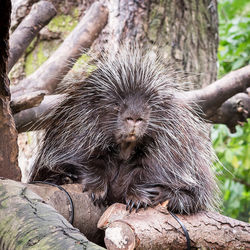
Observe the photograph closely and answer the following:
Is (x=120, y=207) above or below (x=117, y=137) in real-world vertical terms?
below

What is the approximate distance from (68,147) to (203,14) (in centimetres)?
186

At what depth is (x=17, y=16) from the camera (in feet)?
10.5

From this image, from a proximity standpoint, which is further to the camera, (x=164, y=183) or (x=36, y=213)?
(x=164, y=183)

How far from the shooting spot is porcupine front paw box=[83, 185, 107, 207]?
5.79ft

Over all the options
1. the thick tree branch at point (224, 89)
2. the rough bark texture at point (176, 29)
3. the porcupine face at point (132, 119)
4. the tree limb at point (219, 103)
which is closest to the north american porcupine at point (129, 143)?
the porcupine face at point (132, 119)

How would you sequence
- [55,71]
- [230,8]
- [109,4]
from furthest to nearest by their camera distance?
[230,8] < [109,4] < [55,71]

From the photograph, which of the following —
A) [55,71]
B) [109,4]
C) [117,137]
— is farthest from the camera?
[109,4]

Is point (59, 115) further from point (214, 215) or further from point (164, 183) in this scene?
point (214, 215)

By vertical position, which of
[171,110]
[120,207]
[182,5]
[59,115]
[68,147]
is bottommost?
[120,207]

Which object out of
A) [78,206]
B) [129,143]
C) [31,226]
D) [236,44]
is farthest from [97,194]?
[236,44]

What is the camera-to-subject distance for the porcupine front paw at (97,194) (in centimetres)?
177

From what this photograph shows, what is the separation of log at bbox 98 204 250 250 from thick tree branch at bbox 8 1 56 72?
1.16 metres

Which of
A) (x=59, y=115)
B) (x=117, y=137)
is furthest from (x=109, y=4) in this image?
(x=117, y=137)

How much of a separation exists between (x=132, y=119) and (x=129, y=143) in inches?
6.2
